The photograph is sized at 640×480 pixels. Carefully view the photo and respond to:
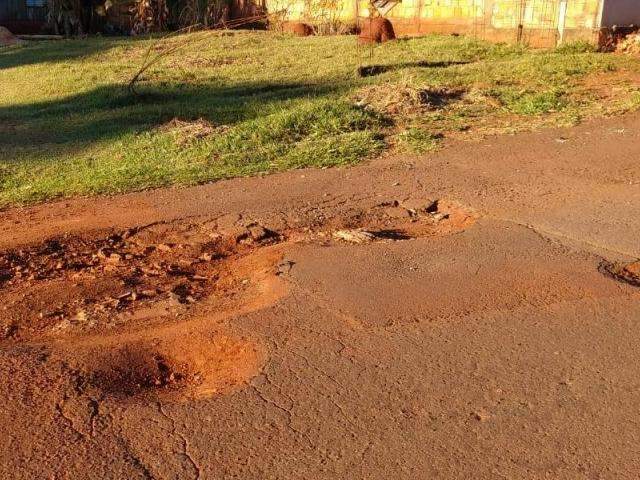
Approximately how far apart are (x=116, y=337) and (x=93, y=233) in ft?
8.36

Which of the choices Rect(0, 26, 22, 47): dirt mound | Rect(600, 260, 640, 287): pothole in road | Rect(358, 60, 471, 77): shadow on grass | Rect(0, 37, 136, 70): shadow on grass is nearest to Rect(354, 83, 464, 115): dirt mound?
Rect(358, 60, 471, 77): shadow on grass

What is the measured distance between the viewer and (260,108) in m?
12.9

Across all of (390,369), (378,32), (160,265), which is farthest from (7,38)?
(390,369)

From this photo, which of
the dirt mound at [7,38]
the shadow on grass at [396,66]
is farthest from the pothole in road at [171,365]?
the dirt mound at [7,38]

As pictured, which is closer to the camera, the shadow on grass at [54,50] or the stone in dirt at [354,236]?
the stone in dirt at [354,236]

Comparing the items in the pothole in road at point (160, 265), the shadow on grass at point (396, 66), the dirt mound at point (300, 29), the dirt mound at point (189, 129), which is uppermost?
the pothole in road at point (160, 265)

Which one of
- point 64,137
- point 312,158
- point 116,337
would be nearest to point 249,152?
point 312,158

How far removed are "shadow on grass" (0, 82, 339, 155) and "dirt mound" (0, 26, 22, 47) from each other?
13806 mm

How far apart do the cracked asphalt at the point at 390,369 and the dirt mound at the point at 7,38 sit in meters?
23.4

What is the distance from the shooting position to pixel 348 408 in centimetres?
410

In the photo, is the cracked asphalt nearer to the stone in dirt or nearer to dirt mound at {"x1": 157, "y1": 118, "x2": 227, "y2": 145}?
the stone in dirt

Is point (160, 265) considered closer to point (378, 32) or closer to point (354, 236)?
point (354, 236)

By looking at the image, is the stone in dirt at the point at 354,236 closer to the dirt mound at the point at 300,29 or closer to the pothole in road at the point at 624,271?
the pothole in road at the point at 624,271

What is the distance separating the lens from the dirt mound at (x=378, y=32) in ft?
70.4
